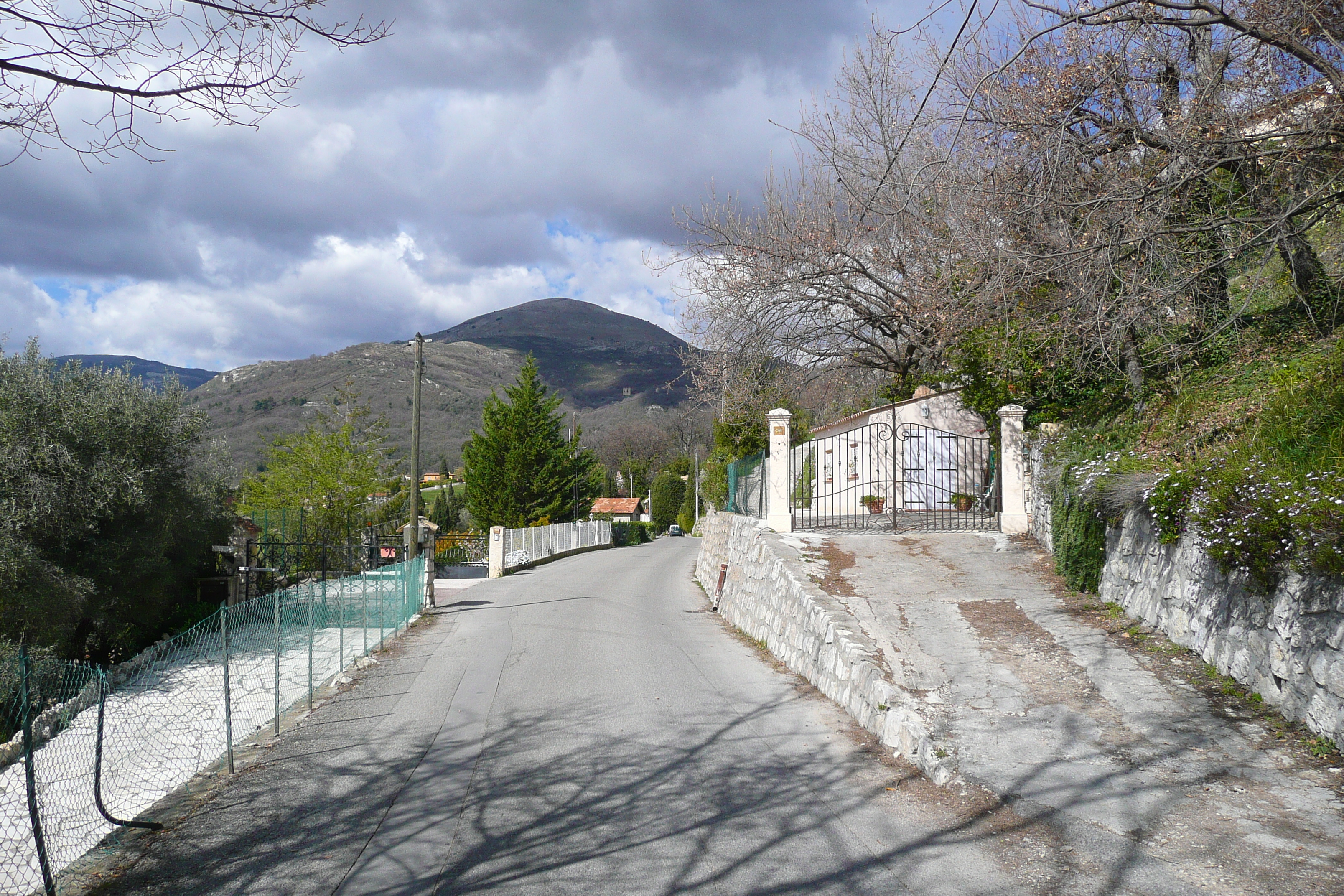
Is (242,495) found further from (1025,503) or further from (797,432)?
(1025,503)

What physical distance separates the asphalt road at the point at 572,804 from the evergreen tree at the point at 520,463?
43363 millimetres

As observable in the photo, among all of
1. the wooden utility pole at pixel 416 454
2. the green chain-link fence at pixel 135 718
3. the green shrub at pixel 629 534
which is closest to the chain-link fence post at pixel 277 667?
the green chain-link fence at pixel 135 718

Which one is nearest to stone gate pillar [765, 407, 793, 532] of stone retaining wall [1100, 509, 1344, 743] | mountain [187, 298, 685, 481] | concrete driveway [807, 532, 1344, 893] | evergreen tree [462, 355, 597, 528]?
concrete driveway [807, 532, 1344, 893]

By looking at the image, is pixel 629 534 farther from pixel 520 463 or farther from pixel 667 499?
pixel 667 499

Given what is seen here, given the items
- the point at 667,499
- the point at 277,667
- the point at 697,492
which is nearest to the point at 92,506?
the point at 277,667

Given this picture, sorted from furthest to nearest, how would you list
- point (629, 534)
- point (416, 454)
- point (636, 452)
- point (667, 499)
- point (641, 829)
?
point (636, 452) < point (667, 499) < point (629, 534) < point (416, 454) < point (641, 829)

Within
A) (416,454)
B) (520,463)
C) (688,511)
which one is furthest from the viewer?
(688,511)

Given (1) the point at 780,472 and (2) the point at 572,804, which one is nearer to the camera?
(2) the point at 572,804

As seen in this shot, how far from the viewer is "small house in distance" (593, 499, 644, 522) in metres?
82.6

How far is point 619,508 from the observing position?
86.1m

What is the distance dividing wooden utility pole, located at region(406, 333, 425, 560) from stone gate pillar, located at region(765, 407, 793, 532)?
10.2m

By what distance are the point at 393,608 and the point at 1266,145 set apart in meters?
14.5

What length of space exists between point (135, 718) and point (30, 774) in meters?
4.12

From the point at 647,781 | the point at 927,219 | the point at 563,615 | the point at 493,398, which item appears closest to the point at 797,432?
the point at 927,219
